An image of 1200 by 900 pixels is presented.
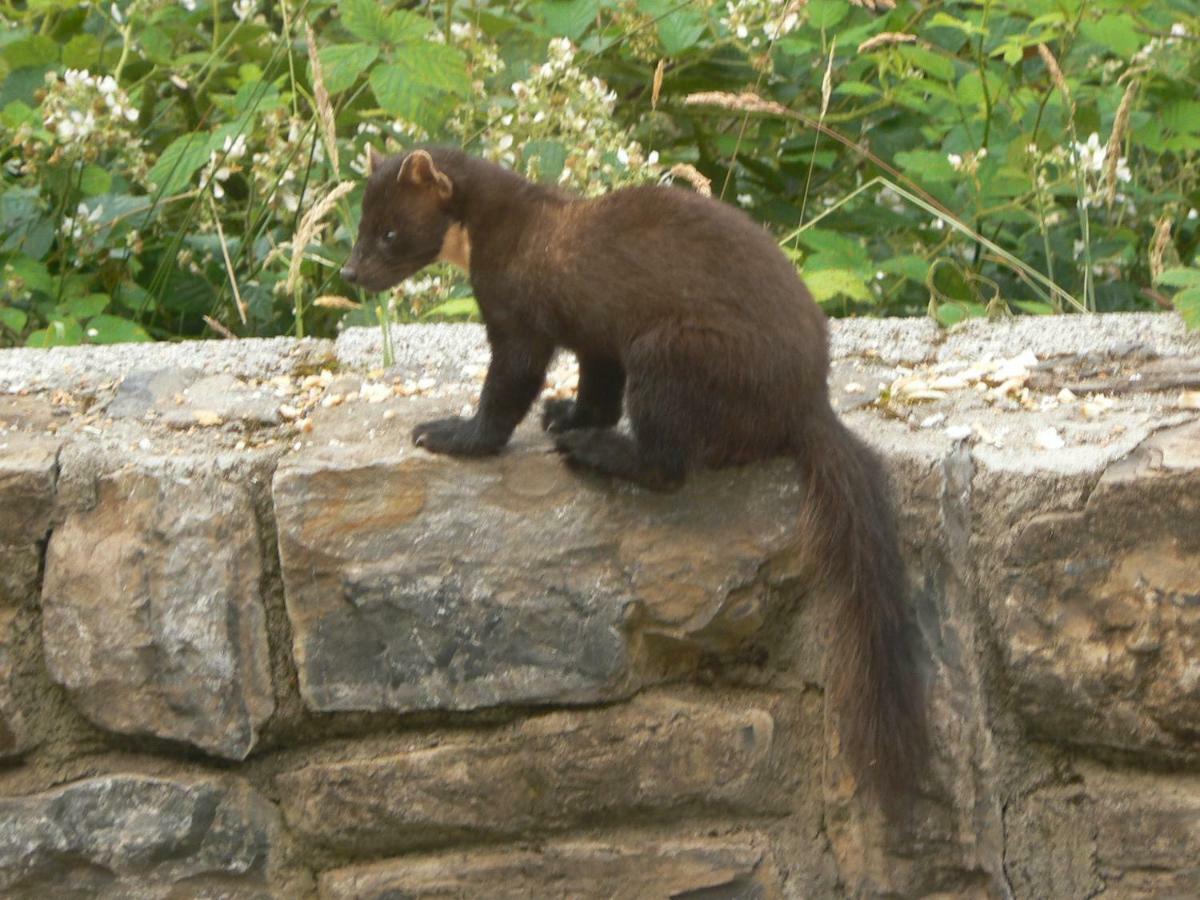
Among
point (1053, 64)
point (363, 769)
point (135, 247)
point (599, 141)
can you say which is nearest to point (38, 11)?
point (135, 247)

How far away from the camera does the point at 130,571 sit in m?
2.32

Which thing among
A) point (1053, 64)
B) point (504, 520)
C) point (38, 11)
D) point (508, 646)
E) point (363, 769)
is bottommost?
point (363, 769)

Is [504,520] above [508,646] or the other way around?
above

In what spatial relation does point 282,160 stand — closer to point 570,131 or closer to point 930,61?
point 570,131

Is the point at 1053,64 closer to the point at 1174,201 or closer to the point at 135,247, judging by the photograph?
the point at 1174,201

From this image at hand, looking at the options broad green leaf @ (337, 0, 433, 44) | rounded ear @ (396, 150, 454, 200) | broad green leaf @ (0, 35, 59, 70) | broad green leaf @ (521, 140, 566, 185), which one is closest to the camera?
rounded ear @ (396, 150, 454, 200)

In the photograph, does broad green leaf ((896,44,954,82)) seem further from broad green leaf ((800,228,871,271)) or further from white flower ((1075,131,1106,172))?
broad green leaf ((800,228,871,271))

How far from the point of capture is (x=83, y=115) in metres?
3.98

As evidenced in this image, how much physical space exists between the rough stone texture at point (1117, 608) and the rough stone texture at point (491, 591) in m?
0.35

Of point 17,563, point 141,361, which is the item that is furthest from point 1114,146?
point 17,563

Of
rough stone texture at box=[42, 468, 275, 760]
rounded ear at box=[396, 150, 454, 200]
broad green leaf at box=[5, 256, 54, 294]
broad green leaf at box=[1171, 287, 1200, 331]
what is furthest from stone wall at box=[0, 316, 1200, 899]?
broad green leaf at box=[5, 256, 54, 294]

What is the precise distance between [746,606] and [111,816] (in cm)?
91

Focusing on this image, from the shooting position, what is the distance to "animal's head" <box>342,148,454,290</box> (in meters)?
2.72

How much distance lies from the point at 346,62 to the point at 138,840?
5.53ft
